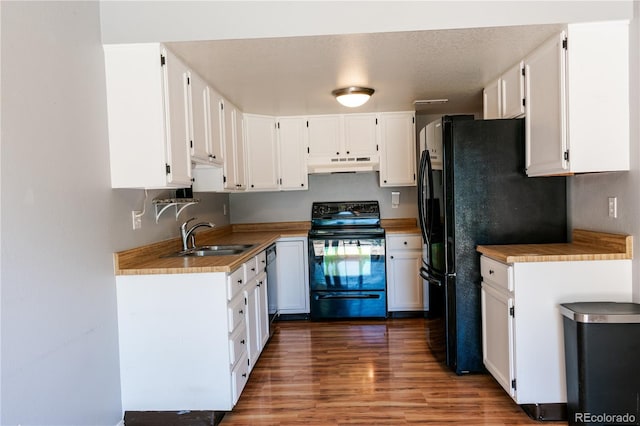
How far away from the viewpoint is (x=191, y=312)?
2.21 meters

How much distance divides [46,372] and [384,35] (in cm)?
219

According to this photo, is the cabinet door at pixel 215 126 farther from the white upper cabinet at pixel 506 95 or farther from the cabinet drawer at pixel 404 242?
the white upper cabinet at pixel 506 95

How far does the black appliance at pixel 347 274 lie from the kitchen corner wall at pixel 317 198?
69cm

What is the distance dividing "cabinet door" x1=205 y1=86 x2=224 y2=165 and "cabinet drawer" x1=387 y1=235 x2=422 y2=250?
180 centimetres

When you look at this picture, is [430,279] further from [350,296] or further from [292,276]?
[292,276]

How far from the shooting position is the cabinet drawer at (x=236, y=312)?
227 centimetres

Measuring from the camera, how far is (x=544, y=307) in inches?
85.7

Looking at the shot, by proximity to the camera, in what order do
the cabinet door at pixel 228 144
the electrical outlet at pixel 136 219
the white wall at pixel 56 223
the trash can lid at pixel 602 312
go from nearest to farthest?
the white wall at pixel 56 223, the trash can lid at pixel 602 312, the electrical outlet at pixel 136 219, the cabinet door at pixel 228 144

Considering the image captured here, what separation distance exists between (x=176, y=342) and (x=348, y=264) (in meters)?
2.07

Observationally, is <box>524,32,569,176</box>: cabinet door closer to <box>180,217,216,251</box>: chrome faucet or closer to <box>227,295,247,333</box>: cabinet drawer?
<box>227,295,247,333</box>: cabinet drawer

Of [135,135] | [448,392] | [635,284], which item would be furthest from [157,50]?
[635,284]

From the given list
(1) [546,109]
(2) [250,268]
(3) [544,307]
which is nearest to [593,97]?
(1) [546,109]

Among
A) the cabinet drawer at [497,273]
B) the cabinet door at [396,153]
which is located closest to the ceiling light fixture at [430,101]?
the cabinet door at [396,153]
